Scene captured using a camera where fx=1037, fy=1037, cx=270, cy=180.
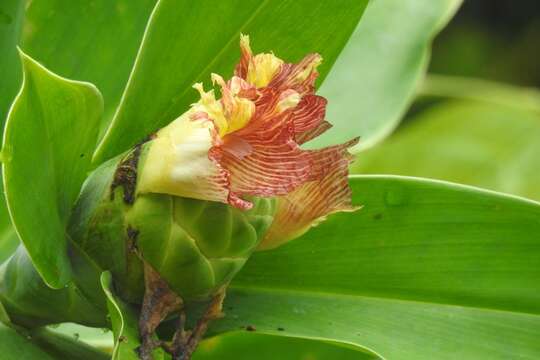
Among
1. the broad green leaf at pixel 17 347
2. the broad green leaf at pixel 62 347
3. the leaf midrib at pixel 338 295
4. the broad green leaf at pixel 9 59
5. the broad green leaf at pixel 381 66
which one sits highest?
the broad green leaf at pixel 381 66

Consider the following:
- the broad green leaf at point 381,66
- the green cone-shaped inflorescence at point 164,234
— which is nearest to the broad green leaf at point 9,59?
the green cone-shaped inflorescence at point 164,234

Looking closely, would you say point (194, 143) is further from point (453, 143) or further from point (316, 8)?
point (453, 143)

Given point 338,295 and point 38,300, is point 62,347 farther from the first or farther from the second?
point 338,295

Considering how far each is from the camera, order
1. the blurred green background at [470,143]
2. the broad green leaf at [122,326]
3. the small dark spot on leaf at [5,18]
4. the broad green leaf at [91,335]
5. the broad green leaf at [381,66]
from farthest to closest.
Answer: the blurred green background at [470,143]
the broad green leaf at [381,66]
the broad green leaf at [91,335]
the small dark spot on leaf at [5,18]
the broad green leaf at [122,326]

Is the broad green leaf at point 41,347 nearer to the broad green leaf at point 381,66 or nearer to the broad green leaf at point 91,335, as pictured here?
the broad green leaf at point 91,335

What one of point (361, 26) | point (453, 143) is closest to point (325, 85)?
point (361, 26)

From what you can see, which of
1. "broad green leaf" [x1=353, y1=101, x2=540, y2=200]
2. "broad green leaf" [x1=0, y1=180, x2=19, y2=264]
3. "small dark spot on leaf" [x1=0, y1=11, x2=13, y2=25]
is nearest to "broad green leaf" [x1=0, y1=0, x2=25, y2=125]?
"small dark spot on leaf" [x1=0, y1=11, x2=13, y2=25]
